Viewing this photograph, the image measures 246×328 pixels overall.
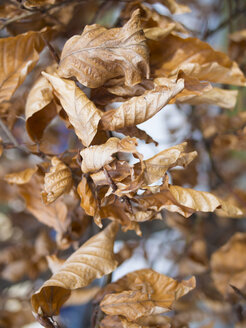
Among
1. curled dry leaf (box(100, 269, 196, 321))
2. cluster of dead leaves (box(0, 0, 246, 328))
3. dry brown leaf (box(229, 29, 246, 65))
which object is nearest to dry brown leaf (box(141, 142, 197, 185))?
cluster of dead leaves (box(0, 0, 246, 328))

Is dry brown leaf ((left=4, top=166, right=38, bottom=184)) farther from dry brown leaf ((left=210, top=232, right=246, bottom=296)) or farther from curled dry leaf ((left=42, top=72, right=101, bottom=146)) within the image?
dry brown leaf ((left=210, top=232, right=246, bottom=296))

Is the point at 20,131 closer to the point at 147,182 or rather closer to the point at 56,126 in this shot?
the point at 56,126

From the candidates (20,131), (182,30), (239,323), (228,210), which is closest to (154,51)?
(182,30)

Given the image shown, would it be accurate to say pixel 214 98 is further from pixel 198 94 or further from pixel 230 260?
pixel 230 260

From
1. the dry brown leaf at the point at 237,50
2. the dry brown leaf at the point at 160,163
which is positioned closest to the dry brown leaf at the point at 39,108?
the dry brown leaf at the point at 160,163

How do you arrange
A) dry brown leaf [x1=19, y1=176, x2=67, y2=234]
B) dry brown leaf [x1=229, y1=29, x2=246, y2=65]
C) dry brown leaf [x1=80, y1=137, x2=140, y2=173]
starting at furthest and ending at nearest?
dry brown leaf [x1=229, y1=29, x2=246, y2=65] < dry brown leaf [x1=19, y1=176, x2=67, y2=234] < dry brown leaf [x1=80, y1=137, x2=140, y2=173]

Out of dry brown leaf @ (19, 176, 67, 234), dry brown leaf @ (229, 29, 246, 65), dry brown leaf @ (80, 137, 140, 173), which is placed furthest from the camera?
dry brown leaf @ (229, 29, 246, 65)

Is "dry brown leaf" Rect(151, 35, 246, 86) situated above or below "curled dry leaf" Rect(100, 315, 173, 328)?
above

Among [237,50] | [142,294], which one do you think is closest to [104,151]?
[142,294]

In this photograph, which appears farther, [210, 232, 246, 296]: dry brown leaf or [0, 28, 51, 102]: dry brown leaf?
[210, 232, 246, 296]: dry brown leaf
